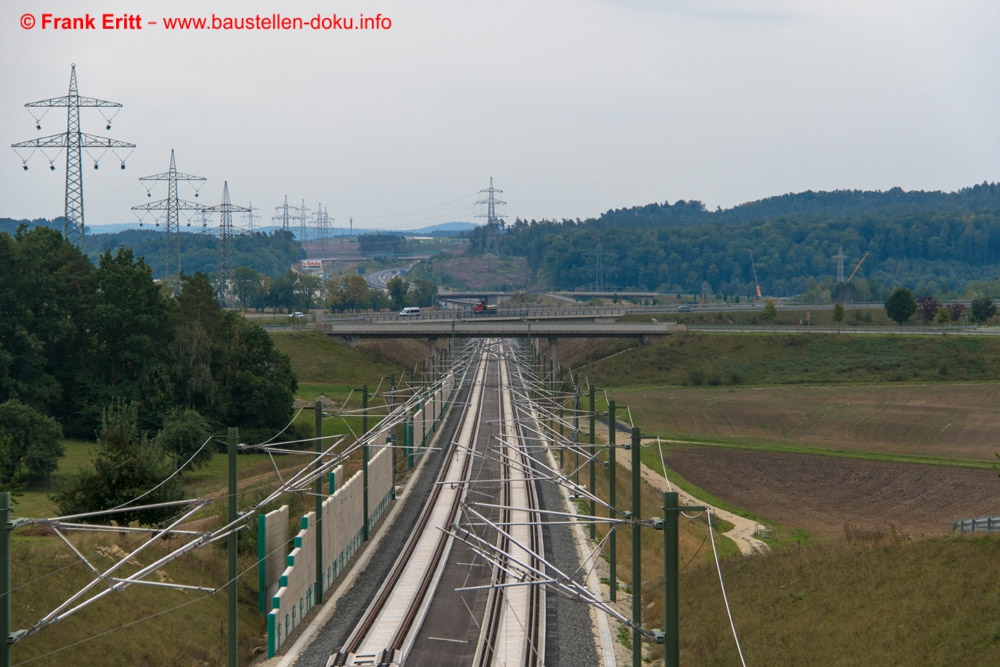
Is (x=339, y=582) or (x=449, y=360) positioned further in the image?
(x=449, y=360)

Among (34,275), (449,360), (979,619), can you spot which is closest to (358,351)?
(449,360)

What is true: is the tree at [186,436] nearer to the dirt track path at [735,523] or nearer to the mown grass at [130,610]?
the mown grass at [130,610]

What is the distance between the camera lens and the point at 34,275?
7106 centimetres

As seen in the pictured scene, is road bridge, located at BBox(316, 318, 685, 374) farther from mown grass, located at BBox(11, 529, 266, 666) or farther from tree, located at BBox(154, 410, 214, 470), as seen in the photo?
mown grass, located at BBox(11, 529, 266, 666)

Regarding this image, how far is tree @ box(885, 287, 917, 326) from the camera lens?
12900cm

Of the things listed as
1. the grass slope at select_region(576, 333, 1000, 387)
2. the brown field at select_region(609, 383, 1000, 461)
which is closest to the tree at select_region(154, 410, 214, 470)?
the brown field at select_region(609, 383, 1000, 461)

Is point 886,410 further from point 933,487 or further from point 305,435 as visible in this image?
point 305,435

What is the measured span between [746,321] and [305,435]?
8938 centimetres

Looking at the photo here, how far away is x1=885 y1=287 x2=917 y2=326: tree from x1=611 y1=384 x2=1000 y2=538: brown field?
121 feet

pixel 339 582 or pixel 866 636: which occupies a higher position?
pixel 866 636

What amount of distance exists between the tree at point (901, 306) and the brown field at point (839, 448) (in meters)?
36.8

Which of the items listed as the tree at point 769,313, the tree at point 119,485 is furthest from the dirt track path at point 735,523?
the tree at point 769,313

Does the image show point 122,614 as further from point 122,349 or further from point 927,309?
point 927,309

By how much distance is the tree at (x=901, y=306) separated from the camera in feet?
423
